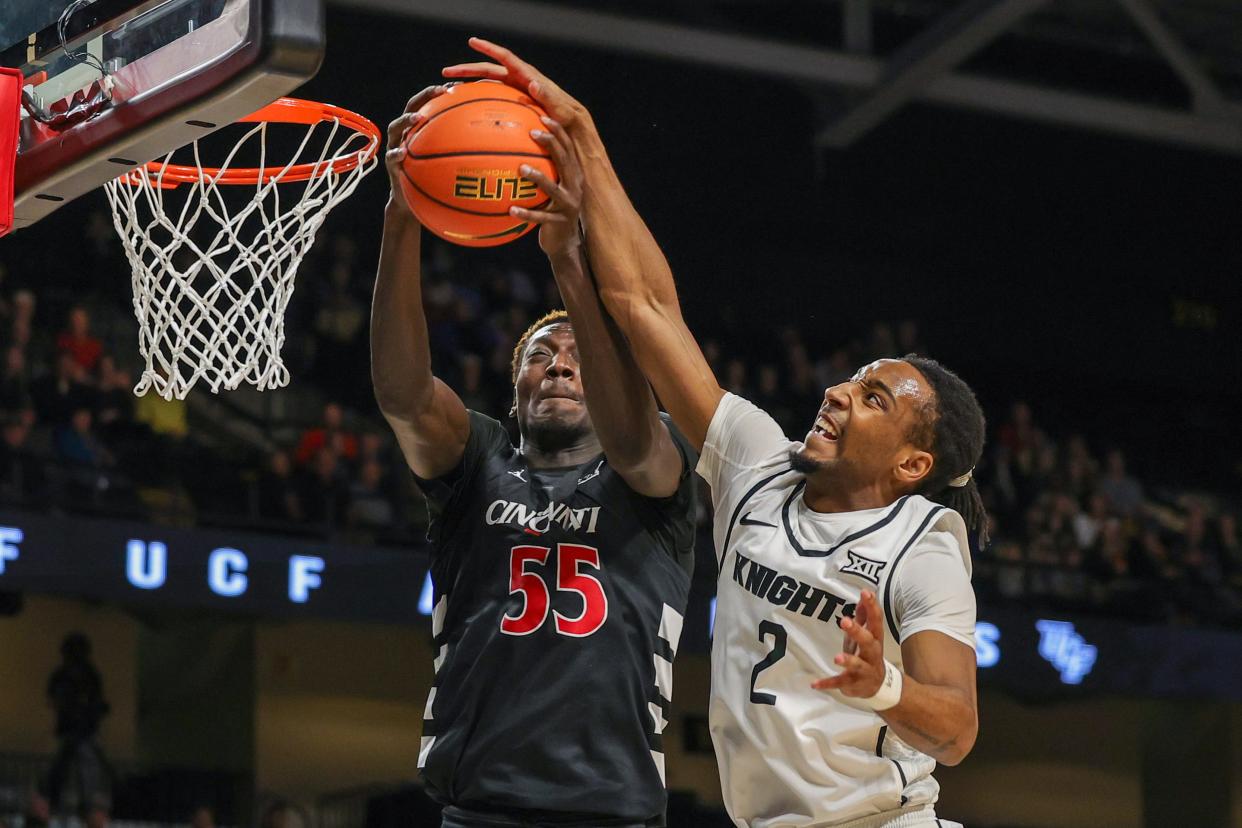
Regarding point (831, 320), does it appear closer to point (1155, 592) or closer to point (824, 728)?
point (1155, 592)

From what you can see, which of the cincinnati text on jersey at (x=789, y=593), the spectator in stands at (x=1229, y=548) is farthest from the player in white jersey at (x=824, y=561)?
the spectator in stands at (x=1229, y=548)

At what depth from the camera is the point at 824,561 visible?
3.50 metres

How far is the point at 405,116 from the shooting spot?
3832 mm

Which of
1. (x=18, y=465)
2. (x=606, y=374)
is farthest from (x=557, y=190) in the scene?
(x=18, y=465)

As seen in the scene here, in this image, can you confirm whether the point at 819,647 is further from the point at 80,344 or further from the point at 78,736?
the point at 78,736

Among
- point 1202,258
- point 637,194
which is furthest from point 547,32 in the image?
point 1202,258

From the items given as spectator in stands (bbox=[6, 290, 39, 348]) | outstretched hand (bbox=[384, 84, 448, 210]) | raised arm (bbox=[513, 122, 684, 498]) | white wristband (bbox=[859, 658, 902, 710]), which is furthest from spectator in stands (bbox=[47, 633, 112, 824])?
white wristband (bbox=[859, 658, 902, 710])

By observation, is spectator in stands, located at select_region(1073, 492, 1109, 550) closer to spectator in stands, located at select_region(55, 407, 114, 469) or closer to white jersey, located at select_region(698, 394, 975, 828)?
spectator in stands, located at select_region(55, 407, 114, 469)

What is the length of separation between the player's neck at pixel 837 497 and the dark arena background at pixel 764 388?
6.88m

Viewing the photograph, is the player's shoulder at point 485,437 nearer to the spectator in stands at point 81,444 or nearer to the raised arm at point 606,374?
the raised arm at point 606,374

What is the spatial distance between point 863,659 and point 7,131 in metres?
1.98

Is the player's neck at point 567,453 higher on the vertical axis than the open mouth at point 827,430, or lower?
higher

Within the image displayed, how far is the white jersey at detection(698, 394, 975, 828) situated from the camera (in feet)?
11.1

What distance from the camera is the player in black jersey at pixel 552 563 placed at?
12.7 feet
